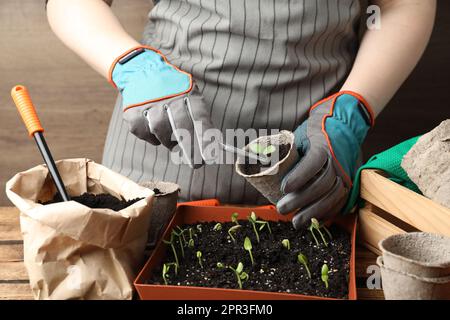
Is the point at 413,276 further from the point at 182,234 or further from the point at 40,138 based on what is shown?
the point at 40,138

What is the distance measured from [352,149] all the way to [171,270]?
0.54 meters

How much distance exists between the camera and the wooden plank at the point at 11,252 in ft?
3.55

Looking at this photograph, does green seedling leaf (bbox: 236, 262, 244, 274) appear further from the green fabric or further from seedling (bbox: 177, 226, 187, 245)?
the green fabric

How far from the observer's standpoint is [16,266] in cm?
105

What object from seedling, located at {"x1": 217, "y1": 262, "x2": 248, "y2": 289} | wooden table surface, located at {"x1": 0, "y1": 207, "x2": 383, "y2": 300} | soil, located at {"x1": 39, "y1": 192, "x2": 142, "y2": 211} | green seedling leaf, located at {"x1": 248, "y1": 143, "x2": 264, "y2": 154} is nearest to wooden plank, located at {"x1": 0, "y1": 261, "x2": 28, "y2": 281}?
wooden table surface, located at {"x1": 0, "y1": 207, "x2": 383, "y2": 300}

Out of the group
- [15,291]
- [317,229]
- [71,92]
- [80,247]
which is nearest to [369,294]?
[317,229]

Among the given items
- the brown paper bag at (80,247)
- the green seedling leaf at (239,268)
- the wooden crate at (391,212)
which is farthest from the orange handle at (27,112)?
the wooden crate at (391,212)

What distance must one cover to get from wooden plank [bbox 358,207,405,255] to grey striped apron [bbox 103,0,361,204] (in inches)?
14.2

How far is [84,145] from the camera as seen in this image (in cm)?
210

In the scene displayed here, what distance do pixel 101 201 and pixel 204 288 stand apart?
0.30m

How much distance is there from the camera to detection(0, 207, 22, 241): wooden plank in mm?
1186

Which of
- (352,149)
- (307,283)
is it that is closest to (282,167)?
(307,283)

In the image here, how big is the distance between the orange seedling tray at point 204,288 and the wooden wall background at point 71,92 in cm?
92
